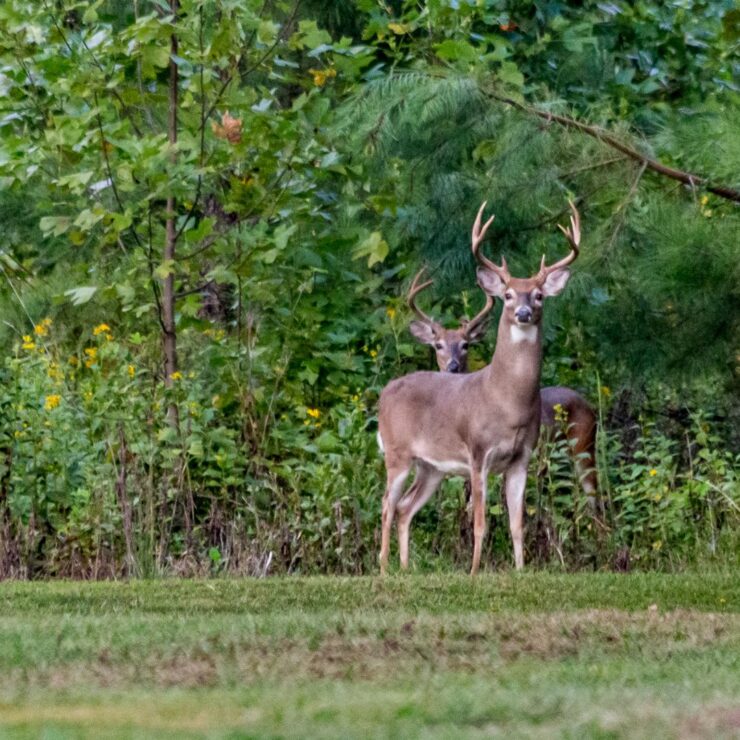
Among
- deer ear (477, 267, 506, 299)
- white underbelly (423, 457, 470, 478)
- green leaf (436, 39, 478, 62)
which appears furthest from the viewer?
green leaf (436, 39, 478, 62)

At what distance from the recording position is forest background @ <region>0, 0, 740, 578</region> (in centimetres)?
990

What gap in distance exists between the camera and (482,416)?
1030cm

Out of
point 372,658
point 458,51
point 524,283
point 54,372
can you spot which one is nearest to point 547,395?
point 524,283

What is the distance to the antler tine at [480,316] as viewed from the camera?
1123 cm

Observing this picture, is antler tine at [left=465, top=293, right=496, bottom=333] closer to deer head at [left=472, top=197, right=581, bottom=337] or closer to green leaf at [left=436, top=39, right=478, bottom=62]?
deer head at [left=472, top=197, right=581, bottom=337]

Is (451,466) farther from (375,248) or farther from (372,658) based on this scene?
(372,658)

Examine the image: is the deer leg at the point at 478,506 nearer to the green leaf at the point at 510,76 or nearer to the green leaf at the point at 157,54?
the green leaf at the point at 510,76

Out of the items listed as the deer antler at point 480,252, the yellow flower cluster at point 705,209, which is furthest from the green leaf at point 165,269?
the yellow flower cluster at point 705,209

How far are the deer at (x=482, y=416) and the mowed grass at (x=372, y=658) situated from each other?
1.47 m

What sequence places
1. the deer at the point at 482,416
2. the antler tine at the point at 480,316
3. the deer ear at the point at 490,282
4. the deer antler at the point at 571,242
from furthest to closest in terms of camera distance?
the antler tine at the point at 480,316
the deer ear at the point at 490,282
the deer at the point at 482,416
the deer antler at the point at 571,242

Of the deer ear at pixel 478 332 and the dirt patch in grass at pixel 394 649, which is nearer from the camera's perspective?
the dirt patch in grass at pixel 394 649

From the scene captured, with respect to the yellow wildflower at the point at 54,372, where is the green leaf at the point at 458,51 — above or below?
above

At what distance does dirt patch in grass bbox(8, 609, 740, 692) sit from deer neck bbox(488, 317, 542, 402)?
10.0ft

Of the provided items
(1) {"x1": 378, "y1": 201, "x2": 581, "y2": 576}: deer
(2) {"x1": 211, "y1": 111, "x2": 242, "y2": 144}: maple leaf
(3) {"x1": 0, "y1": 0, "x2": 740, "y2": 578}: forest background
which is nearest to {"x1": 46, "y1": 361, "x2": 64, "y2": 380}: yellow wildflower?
(3) {"x1": 0, "y1": 0, "x2": 740, "y2": 578}: forest background
